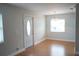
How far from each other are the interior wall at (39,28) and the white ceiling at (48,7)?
0.36 feet

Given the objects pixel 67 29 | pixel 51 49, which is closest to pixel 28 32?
pixel 51 49

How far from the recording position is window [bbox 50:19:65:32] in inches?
54.5

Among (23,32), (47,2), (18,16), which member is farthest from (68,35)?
(18,16)

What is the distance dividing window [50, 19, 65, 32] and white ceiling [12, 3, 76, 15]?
0.44ft

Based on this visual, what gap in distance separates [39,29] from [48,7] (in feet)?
1.19

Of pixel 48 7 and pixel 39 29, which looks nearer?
pixel 48 7

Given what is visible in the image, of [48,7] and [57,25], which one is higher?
[48,7]

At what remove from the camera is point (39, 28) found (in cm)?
144

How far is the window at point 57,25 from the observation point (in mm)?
1384

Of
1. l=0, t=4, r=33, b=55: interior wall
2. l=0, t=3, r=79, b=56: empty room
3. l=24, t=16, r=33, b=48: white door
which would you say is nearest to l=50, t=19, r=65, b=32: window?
l=0, t=3, r=79, b=56: empty room

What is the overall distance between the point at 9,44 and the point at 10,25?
0.92 feet

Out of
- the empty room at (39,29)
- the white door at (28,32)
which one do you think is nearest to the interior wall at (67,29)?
the empty room at (39,29)

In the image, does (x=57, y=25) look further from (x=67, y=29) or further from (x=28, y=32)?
(x=28, y=32)

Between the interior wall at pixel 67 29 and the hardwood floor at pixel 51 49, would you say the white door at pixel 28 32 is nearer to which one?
the hardwood floor at pixel 51 49
